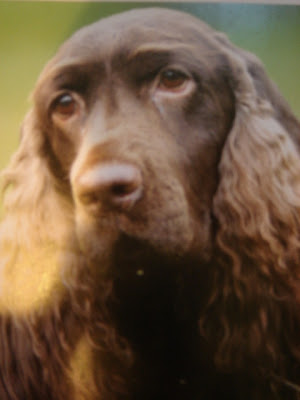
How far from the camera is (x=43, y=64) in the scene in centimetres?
122

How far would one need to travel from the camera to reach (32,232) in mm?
1181

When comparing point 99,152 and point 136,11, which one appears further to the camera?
point 136,11

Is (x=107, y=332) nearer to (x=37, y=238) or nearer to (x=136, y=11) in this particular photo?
(x=37, y=238)

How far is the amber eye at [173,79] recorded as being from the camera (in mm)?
1132

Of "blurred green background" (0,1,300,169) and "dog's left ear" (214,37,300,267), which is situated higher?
"blurred green background" (0,1,300,169)

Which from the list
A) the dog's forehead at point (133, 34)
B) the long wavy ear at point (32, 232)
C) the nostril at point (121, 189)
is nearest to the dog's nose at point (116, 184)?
the nostril at point (121, 189)

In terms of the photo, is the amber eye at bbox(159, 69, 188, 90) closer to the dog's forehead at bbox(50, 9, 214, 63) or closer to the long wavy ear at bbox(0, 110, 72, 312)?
the dog's forehead at bbox(50, 9, 214, 63)

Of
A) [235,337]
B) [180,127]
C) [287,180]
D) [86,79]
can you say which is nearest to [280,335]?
[235,337]

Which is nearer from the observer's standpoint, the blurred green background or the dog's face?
the dog's face

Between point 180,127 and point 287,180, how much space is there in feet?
0.90

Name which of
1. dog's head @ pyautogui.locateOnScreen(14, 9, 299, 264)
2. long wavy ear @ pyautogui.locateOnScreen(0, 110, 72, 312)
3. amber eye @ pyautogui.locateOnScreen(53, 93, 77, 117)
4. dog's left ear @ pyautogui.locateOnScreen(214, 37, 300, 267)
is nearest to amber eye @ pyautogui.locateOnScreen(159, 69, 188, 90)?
dog's head @ pyautogui.locateOnScreen(14, 9, 299, 264)

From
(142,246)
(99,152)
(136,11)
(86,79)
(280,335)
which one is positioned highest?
(136,11)

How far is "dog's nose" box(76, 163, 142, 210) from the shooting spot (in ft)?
3.55

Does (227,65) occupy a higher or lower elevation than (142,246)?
higher
